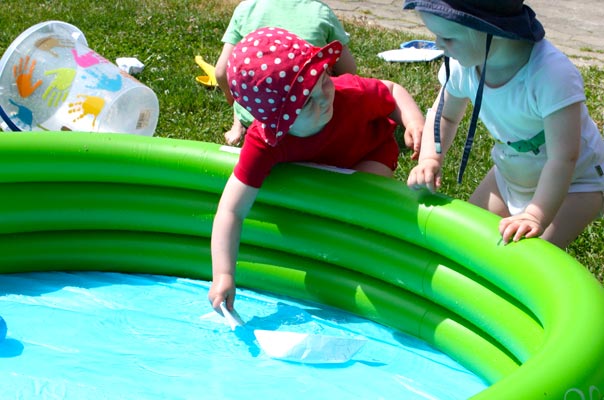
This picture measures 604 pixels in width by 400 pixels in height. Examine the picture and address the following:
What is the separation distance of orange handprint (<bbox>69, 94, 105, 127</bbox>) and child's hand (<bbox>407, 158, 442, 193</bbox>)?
5.08 feet

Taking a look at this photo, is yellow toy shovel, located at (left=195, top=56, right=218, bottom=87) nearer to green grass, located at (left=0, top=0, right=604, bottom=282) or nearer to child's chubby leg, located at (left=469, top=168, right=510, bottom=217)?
green grass, located at (left=0, top=0, right=604, bottom=282)

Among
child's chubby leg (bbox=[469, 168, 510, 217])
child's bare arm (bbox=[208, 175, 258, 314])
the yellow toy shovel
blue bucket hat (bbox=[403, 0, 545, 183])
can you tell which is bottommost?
the yellow toy shovel

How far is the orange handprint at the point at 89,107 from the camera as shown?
3.48 m

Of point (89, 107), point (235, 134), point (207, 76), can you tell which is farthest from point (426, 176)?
point (207, 76)

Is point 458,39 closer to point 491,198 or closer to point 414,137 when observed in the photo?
point 414,137

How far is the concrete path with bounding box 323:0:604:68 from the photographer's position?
5.43 meters

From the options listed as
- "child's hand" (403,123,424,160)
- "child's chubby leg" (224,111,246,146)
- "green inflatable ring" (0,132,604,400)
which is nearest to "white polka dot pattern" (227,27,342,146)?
"green inflatable ring" (0,132,604,400)

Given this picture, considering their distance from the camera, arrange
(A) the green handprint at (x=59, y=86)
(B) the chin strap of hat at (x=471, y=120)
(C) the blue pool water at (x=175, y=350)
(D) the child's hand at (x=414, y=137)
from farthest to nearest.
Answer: (A) the green handprint at (x=59, y=86)
(D) the child's hand at (x=414, y=137)
(C) the blue pool water at (x=175, y=350)
(B) the chin strap of hat at (x=471, y=120)

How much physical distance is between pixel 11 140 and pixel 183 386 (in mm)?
892

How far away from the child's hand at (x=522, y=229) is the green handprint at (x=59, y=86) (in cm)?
201

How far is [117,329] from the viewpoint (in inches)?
98.9

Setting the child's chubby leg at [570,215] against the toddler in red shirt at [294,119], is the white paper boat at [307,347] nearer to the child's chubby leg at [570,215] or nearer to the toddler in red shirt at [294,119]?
the toddler in red shirt at [294,119]

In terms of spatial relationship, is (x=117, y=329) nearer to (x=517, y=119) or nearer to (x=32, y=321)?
(x=32, y=321)

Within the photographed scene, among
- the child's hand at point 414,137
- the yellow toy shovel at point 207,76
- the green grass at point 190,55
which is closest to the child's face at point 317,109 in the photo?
the child's hand at point 414,137
